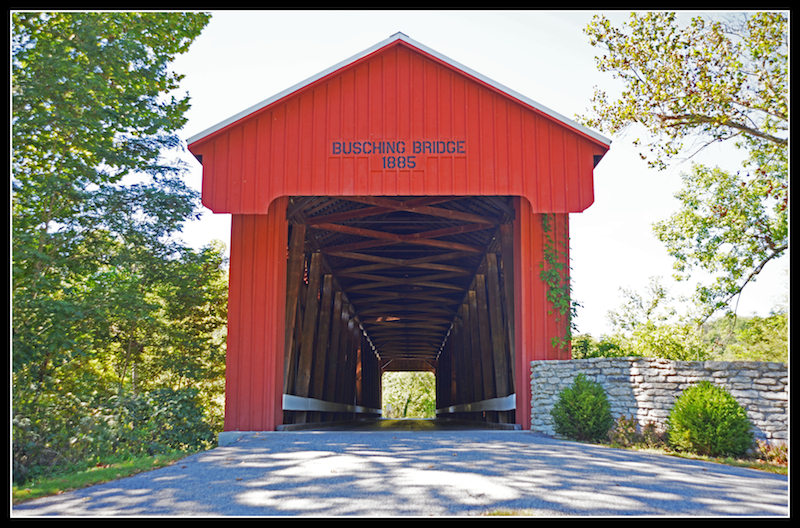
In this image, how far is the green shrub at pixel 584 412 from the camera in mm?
8578

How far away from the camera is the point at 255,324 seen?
33.0ft

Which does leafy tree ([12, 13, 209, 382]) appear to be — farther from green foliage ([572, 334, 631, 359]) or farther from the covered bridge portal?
green foliage ([572, 334, 631, 359])

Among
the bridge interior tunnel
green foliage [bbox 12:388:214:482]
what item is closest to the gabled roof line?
the bridge interior tunnel

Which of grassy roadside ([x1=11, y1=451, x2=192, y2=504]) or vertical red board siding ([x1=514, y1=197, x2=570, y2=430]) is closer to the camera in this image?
grassy roadside ([x1=11, y1=451, x2=192, y2=504])

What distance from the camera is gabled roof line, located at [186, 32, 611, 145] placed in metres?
9.98

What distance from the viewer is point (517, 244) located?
10883 millimetres

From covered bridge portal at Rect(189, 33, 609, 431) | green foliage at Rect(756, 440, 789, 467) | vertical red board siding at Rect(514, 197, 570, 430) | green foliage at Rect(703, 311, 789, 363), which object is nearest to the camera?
green foliage at Rect(756, 440, 789, 467)

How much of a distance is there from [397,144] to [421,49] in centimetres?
156

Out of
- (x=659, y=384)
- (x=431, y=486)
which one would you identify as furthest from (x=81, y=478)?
(x=659, y=384)

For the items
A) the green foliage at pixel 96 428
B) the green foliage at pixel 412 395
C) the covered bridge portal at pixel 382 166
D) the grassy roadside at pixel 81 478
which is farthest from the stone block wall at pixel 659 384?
the green foliage at pixel 412 395

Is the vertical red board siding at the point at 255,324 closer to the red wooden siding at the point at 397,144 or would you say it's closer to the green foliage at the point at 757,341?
the red wooden siding at the point at 397,144

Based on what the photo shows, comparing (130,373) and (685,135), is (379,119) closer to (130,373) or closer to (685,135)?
(685,135)

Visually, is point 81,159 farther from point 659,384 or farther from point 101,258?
point 659,384

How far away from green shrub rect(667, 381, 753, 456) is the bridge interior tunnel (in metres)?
4.16
